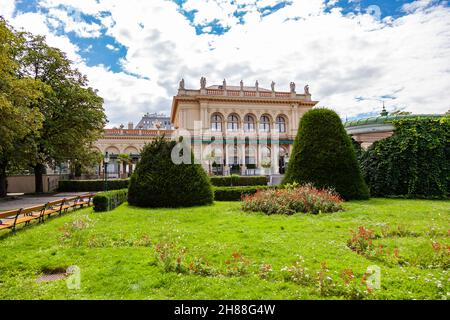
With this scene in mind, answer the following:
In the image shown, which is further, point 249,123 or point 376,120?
point 249,123

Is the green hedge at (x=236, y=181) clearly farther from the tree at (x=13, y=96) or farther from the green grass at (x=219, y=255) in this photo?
the green grass at (x=219, y=255)

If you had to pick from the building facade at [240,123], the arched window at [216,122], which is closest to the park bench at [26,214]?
the building facade at [240,123]

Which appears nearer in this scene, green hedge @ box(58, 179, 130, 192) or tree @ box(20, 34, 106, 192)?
tree @ box(20, 34, 106, 192)

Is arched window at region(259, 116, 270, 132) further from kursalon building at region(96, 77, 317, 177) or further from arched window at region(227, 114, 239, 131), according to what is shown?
arched window at region(227, 114, 239, 131)

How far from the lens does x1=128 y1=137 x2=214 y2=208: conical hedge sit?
11805mm

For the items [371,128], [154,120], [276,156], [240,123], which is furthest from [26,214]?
[154,120]

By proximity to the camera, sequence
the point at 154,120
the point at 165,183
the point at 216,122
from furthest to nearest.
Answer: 1. the point at 154,120
2. the point at 216,122
3. the point at 165,183

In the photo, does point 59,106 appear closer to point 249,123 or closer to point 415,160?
point 415,160

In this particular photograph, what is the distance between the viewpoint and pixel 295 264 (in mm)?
4395

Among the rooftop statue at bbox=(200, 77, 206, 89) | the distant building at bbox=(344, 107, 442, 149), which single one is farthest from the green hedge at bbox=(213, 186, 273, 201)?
the rooftop statue at bbox=(200, 77, 206, 89)

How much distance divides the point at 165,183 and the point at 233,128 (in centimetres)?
3693

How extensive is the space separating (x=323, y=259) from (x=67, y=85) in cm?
2551

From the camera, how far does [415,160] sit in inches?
509
